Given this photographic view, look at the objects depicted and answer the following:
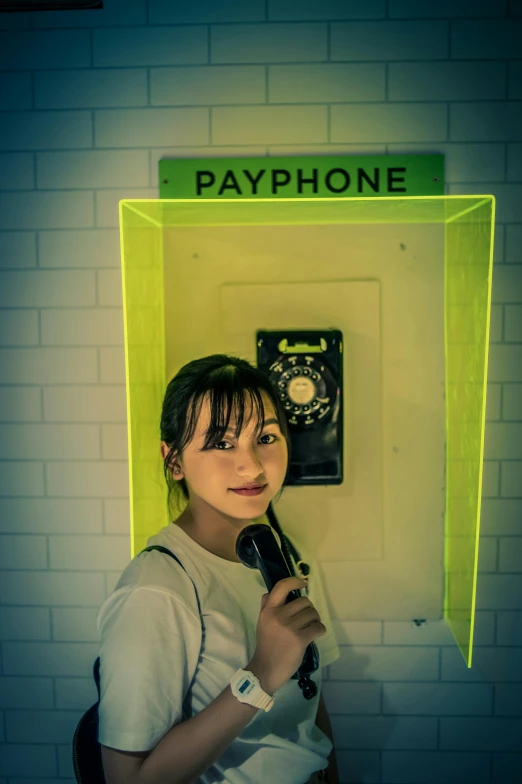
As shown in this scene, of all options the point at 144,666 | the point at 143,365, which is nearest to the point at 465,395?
the point at 143,365

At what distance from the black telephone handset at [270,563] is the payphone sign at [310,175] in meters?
1.13

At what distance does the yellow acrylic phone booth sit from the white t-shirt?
1.41 feet

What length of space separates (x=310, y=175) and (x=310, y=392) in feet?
2.32

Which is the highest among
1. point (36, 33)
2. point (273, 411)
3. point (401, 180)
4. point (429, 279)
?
point (36, 33)

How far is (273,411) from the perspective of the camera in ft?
4.67

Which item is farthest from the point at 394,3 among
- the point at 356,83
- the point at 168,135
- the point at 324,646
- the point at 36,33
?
the point at 324,646

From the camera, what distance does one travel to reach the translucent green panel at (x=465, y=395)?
161 cm

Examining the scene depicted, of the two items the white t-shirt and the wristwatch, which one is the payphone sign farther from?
the wristwatch

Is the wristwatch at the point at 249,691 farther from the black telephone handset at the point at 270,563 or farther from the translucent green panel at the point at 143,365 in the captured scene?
the translucent green panel at the point at 143,365

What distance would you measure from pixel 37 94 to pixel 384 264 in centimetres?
127

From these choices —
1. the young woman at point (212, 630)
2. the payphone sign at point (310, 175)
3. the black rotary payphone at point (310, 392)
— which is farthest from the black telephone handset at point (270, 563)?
the payphone sign at point (310, 175)

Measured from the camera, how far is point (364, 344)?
1.87 m

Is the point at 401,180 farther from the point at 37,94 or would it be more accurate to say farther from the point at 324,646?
the point at 324,646

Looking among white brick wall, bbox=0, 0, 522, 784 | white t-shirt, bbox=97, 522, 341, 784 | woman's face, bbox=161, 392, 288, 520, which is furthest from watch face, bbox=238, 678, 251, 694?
white brick wall, bbox=0, 0, 522, 784
